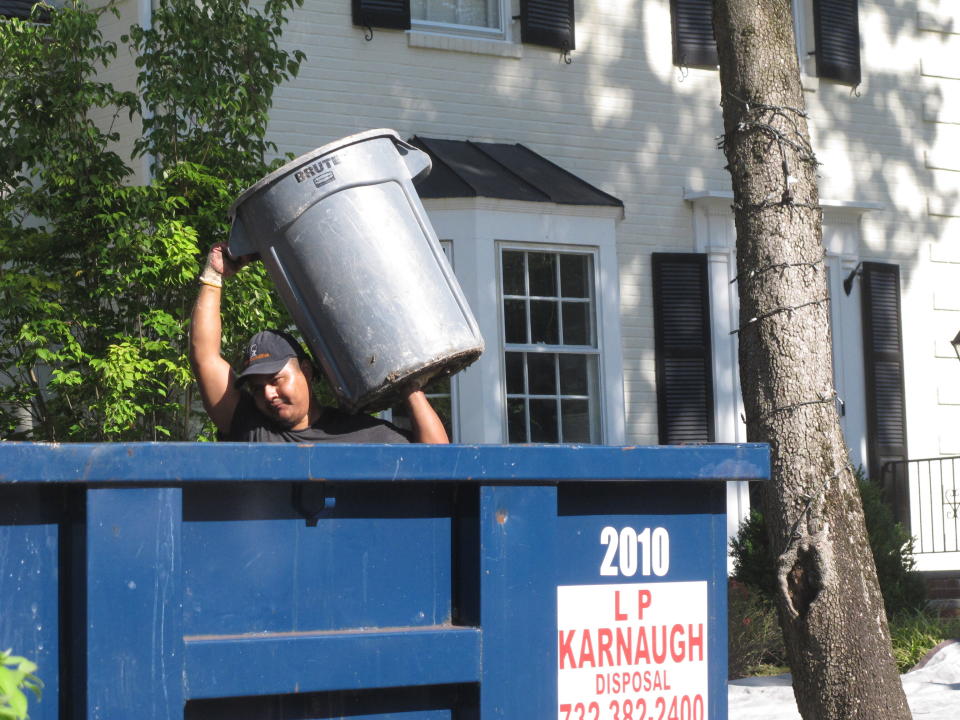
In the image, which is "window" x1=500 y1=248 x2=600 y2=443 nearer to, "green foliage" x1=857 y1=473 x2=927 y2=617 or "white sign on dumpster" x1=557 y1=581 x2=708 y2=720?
"green foliage" x1=857 y1=473 x2=927 y2=617

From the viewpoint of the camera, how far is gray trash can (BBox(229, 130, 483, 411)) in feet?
12.5

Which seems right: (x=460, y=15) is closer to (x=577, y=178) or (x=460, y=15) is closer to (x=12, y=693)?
(x=577, y=178)

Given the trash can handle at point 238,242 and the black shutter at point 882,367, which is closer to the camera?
the trash can handle at point 238,242

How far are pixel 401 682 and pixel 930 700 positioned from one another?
595cm

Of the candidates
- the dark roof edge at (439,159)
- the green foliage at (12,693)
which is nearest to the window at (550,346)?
the dark roof edge at (439,159)

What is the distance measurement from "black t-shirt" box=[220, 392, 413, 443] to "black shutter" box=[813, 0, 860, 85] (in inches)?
361

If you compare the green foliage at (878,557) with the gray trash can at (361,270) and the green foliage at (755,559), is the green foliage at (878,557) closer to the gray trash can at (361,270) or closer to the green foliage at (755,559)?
the green foliage at (755,559)

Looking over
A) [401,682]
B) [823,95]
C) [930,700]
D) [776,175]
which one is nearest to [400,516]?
[401,682]

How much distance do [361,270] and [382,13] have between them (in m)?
7.20

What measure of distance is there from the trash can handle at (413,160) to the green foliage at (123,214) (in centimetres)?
289

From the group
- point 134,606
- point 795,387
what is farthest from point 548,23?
point 134,606

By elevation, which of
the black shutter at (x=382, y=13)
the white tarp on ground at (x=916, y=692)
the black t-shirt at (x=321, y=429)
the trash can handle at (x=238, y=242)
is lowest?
the white tarp on ground at (x=916, y=692)

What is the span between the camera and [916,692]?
27.5ft

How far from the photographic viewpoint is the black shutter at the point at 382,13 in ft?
34.8
